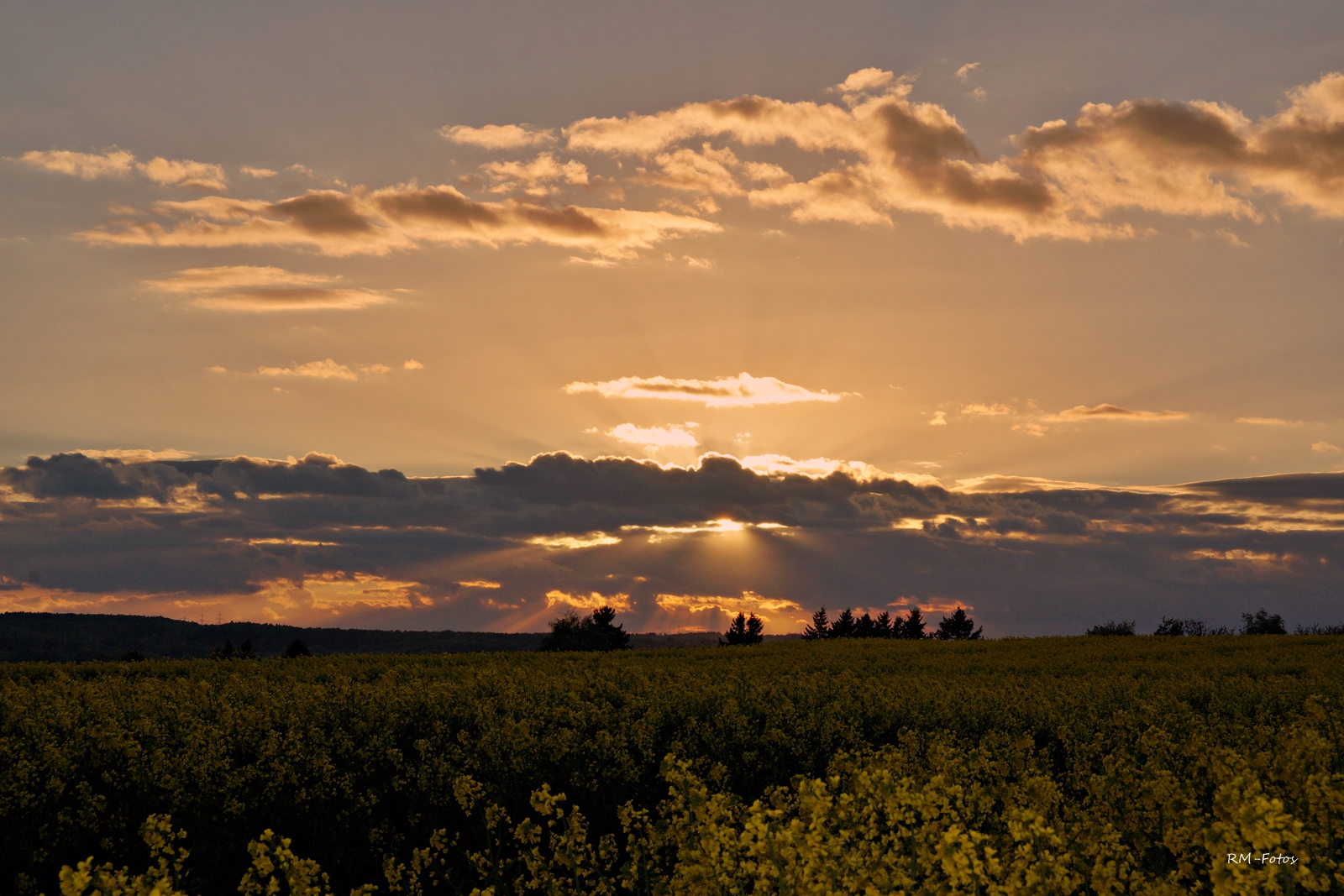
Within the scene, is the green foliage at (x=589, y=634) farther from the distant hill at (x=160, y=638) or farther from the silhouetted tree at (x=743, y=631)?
the distant hill at (x=160, y=638)

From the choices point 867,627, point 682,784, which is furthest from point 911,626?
point 682,784

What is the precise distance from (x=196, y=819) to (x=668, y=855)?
608 centimetres

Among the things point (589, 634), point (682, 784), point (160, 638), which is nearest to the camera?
point (682, 784)

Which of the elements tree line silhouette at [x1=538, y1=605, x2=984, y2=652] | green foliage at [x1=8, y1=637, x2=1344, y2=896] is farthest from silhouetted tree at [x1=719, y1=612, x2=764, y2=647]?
green foliage at [x1=8, y1=637, x2=1344, y2=896]

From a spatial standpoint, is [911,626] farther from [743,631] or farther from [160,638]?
[160,638]

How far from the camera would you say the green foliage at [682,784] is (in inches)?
246

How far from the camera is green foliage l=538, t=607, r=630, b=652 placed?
71.2 meters

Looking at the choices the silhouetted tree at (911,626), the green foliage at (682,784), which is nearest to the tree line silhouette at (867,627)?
the silhouetted tree at (911,626)

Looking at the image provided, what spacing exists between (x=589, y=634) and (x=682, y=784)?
66.2 m

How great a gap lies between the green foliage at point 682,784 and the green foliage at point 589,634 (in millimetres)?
53070

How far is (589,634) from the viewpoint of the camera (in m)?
72.3

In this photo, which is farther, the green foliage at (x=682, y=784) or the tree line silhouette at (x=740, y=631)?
the tree line silhouette at (x=740, y=631)

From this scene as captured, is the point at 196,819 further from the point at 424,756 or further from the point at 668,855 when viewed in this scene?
the point at 668,855

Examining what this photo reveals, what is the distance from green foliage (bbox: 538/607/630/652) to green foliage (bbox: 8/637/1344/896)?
5307 centimetres
